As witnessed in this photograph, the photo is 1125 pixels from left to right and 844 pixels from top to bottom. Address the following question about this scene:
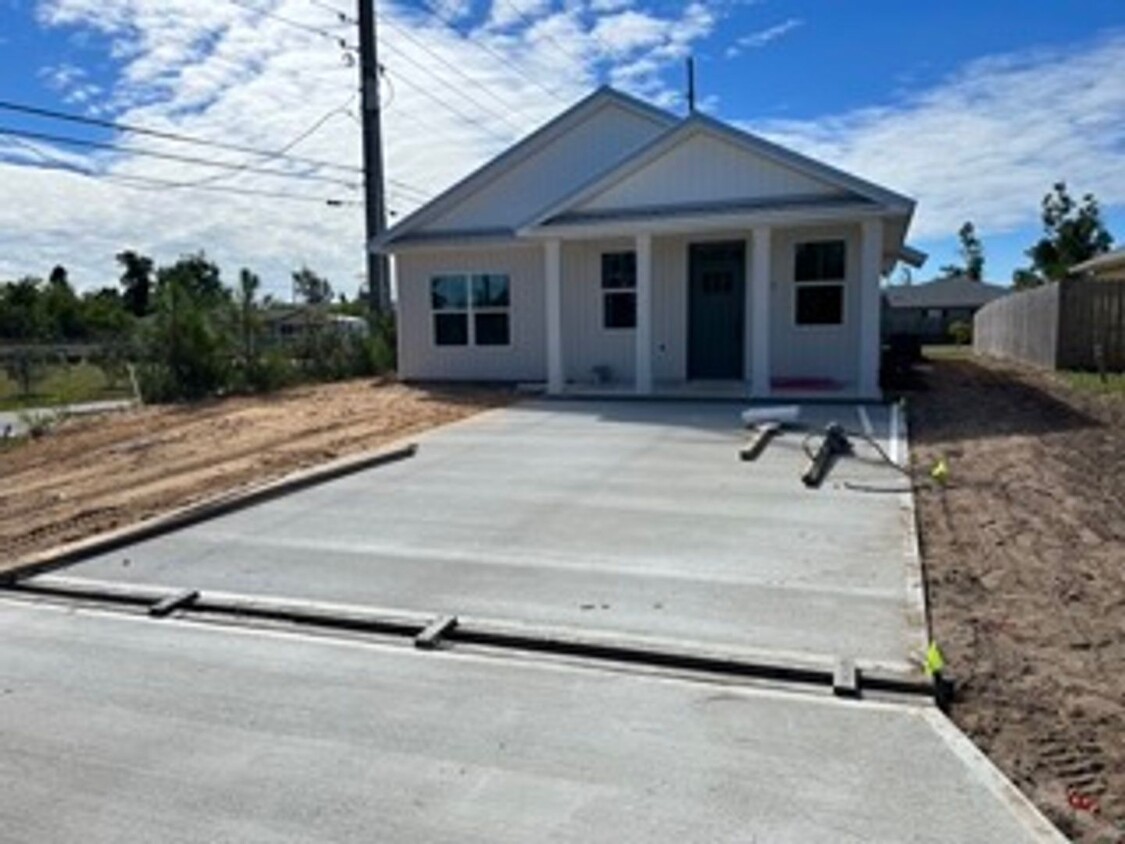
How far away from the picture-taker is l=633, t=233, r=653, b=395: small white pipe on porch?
15.2m

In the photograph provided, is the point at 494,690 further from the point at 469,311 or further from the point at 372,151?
the point at 372,151

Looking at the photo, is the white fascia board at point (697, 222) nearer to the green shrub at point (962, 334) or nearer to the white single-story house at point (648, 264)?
→ the white single-story house at point (648, 264)

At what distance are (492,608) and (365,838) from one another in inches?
88.2

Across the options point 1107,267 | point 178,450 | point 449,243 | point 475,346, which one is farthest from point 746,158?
point 1107,267

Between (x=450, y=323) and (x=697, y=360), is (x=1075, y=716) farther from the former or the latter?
(x=450, y=323)

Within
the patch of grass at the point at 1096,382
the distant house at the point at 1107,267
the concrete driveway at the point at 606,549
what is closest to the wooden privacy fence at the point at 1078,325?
the patch of grass at the point at 1096,382

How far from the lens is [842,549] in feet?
20.6

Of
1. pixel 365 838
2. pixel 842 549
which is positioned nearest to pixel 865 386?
pixel 842 549

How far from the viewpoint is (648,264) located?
50.0ft

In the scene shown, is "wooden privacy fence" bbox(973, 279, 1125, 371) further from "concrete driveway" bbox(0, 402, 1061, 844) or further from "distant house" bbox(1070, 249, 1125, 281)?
"concrete driveway" bbox(0, 402, 1061, 844)

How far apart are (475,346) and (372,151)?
6.86 metres

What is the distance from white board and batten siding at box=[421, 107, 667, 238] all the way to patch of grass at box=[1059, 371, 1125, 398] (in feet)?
30.9

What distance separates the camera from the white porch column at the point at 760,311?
47.4 ft

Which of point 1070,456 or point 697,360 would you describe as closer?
point 1070,456
